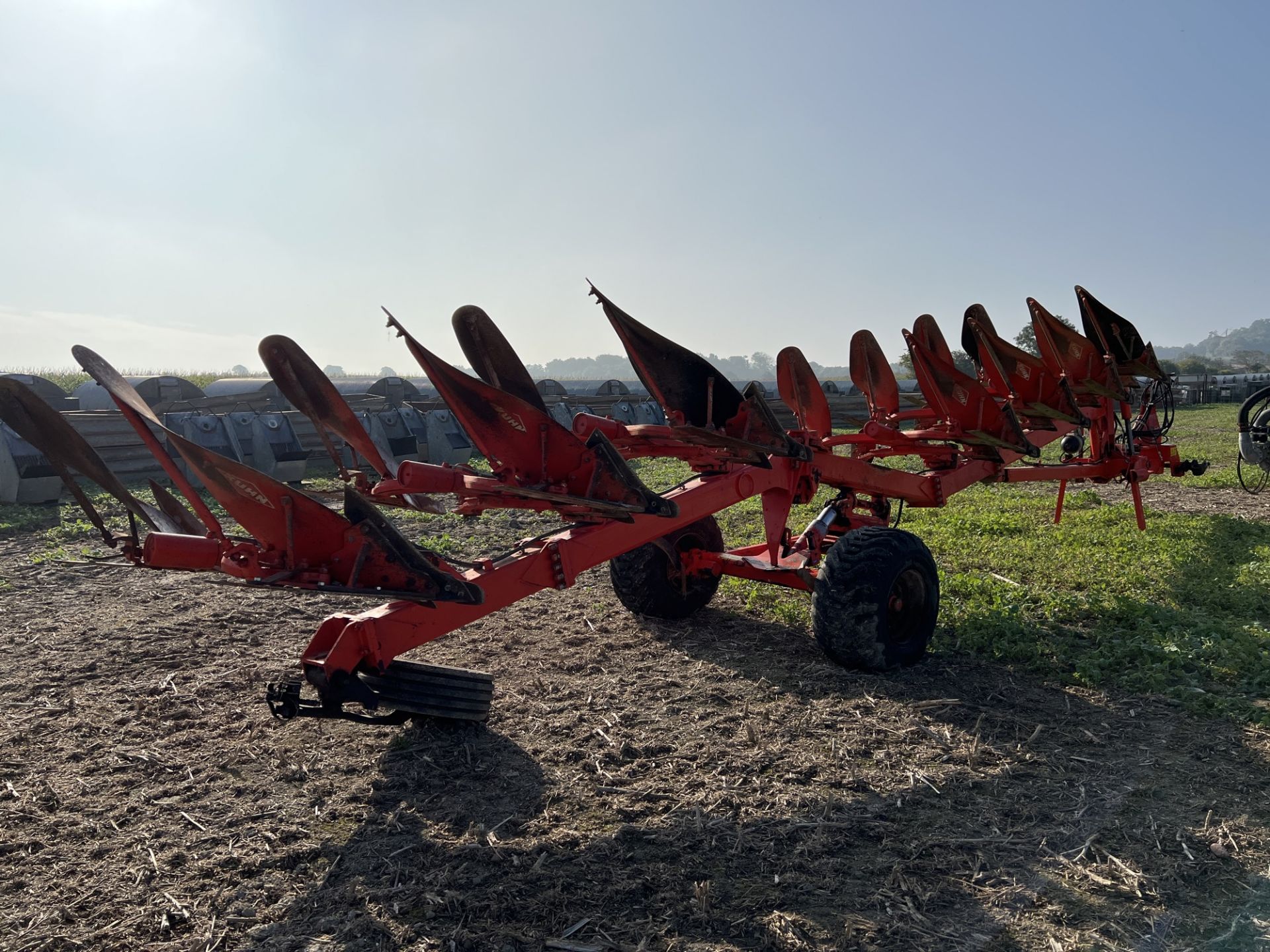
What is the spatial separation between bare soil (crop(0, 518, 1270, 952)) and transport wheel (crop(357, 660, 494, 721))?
222 mm

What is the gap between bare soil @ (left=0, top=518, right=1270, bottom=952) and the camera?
303cm

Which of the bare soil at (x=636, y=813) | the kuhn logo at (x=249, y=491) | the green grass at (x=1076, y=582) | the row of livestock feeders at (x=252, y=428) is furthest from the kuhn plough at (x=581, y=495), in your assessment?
the row of livestock feeders at (x=252, y=428)

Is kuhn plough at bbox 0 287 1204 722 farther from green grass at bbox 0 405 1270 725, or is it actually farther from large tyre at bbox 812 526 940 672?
green grass at bbox 0 405 1270 725

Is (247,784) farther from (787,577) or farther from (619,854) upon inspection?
(787,577)

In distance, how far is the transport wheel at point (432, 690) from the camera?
402 centimetres

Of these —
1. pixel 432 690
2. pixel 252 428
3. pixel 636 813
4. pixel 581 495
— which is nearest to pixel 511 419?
pixel 581 495

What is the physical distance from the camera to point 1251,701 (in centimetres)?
486

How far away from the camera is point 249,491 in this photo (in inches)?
140

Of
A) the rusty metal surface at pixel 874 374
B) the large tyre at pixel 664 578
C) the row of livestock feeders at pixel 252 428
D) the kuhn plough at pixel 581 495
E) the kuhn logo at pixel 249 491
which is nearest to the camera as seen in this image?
the kuhn logo at pixel 249 491

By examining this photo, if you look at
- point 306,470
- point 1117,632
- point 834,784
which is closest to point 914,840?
point 834,784

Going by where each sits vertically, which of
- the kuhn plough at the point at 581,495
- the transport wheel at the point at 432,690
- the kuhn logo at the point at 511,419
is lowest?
the transport wheel at the point at 432,690

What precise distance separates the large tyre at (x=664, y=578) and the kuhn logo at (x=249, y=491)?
3.27 m

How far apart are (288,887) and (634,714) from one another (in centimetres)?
205

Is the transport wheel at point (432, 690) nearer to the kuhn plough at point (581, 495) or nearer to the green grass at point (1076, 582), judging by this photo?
the kuhn plough at point (581, 495)
